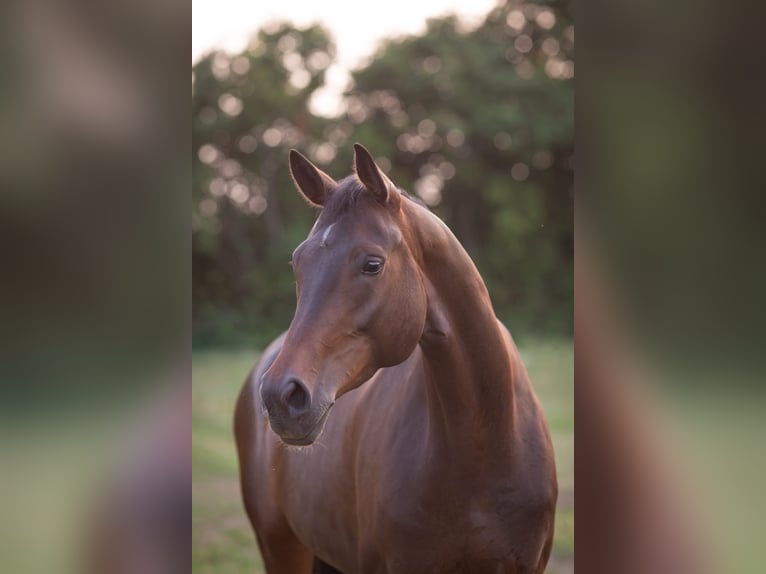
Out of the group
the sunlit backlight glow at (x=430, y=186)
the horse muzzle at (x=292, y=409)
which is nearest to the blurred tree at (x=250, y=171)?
the sunlit backlight glow at (x=430, y=186)

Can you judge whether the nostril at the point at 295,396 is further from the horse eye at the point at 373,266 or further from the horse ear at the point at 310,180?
the horse ear at the point at 310,180

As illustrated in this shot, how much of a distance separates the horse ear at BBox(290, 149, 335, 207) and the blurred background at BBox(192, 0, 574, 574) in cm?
572

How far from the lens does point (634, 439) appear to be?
25.4 inches

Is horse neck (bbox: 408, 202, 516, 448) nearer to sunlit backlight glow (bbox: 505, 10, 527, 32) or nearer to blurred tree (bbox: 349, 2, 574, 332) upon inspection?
blurred tree (bbox: 349, 2, 574, 332)

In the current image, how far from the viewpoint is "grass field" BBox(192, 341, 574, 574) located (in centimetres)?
454

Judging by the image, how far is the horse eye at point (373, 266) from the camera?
148 cm

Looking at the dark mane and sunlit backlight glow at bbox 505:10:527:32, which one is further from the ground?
sunlit backlight glow at bbox 505:10:527:32

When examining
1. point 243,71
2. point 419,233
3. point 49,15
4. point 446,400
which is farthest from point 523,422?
point 243,71

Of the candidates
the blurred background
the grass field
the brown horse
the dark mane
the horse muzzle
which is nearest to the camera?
the horse muzzle

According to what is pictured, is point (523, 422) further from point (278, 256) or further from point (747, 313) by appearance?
Answer: point (278, 256)

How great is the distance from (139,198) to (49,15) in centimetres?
17

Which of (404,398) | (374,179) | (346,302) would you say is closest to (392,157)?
(404,398)

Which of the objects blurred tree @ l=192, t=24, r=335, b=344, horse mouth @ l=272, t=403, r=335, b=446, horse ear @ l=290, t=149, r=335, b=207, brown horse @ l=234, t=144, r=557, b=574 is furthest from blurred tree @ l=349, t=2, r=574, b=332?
horse mouth @ l=272, t=403, r=335, b=446

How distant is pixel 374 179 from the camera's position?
1.53 m
